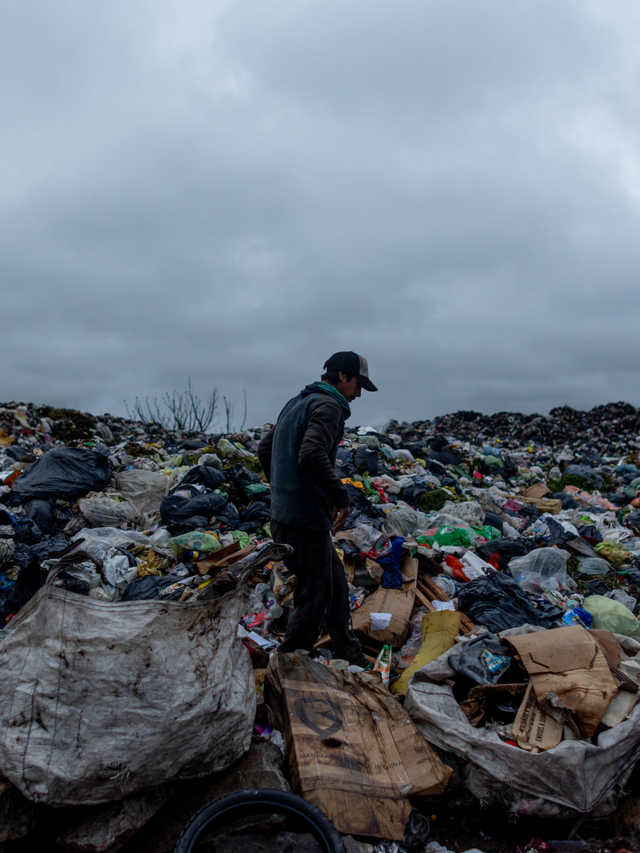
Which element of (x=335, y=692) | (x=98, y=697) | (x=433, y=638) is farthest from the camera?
(x=433, y=638)

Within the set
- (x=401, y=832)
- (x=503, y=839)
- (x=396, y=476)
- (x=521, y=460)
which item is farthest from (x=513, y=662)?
Answer: (x=521, y=460)

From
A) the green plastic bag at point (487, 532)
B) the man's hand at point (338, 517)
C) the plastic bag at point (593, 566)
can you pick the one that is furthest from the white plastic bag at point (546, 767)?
the green plastic bag at point (487, 532)

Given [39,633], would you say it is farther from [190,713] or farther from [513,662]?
[513,662]

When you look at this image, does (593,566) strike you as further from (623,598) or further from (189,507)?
(189,507)

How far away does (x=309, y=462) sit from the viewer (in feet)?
8.25

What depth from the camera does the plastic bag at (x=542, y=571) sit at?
4090mm

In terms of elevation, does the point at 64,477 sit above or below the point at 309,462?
below

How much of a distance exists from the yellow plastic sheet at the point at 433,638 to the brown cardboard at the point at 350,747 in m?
0.35

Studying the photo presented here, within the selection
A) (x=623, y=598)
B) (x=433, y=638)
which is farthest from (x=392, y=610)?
(x=623, y=598)

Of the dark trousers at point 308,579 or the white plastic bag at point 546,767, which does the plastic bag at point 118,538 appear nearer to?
the dark trousers at point 308,579

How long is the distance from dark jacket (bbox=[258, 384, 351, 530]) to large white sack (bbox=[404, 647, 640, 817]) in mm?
1070

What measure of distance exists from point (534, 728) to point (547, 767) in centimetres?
18

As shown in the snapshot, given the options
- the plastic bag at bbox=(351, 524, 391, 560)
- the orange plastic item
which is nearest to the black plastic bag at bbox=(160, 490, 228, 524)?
the plastic bag at bbox=(351, 524, 391, 560)

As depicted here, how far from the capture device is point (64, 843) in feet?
5.23
